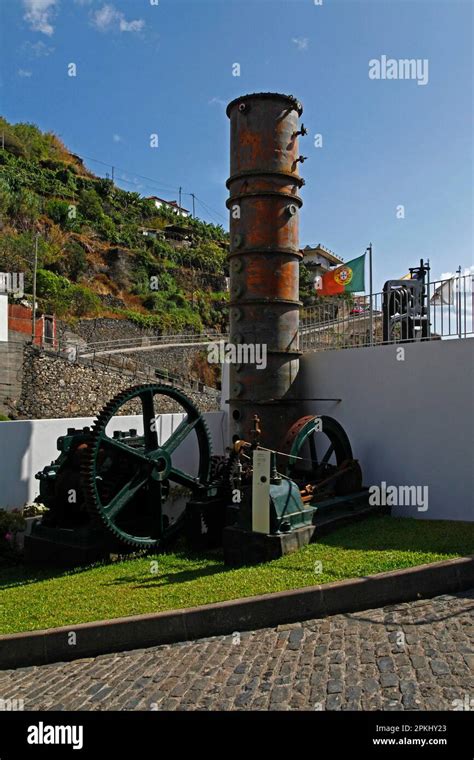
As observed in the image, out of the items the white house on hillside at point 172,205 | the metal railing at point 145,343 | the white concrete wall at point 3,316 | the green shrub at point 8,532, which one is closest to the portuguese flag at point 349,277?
the green shrub at point 8,532

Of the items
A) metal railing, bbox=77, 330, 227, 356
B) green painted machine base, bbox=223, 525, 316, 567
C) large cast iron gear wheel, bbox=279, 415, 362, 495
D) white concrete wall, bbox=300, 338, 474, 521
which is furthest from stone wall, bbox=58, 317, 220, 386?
green painted machine base, bbox=223, 525, 316, 567

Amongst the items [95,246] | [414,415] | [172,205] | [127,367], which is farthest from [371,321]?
[172,205]

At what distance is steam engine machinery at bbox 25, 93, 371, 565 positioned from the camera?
7031mm

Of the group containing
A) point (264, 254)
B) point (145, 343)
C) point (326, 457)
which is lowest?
point (326, 457)

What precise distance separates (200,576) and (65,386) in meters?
19.3

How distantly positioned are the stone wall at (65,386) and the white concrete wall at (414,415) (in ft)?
54.4

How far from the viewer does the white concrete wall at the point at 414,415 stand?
8117 mm

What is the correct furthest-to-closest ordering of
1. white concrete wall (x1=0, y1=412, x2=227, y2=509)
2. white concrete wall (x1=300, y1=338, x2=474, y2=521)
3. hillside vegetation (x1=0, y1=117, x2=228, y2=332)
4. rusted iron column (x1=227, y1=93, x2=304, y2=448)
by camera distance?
hillside vegetation (x1=0, y1=117, x2=228, y2=332) < rusted iron column (x1=227, y1=93, x2=304, y2=448) < white concrete wall (x1=0, y1=412, x2=227, y2=509) < white concrete wall (x1=300, y1=338, x2=474, y2=521)

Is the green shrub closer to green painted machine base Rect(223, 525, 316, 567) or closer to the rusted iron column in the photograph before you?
green painted machine base Rect(223, 525, 316, 567)

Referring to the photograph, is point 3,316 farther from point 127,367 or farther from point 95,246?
point 95,246

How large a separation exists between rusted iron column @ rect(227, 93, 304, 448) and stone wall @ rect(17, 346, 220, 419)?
1572cm

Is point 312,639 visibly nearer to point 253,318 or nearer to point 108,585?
point 108,585

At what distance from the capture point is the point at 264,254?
9.77m
